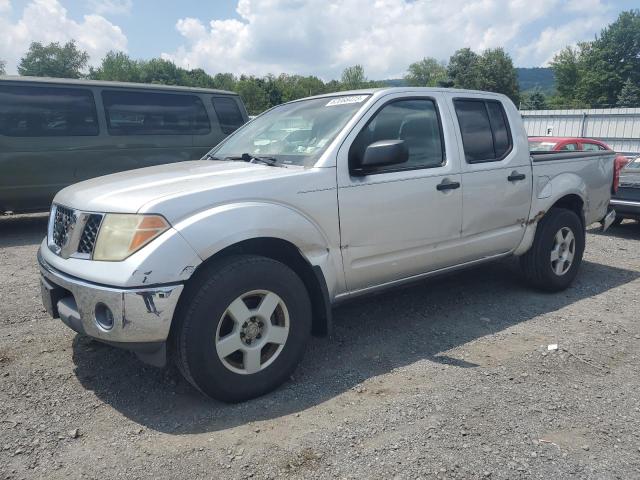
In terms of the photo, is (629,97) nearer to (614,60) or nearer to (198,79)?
(614,60)

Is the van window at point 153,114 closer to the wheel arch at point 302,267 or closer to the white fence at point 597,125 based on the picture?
the wheel arch at point 302,267

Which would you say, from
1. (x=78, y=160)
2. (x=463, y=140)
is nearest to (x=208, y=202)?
(x=463, y=140)

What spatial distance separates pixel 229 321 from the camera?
9.69 feet

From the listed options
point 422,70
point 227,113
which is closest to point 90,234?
point 227,113

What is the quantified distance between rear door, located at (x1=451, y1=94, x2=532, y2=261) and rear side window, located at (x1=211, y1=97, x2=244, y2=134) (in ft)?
17.7

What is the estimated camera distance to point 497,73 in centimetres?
6581

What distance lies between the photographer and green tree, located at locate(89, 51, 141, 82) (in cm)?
9712

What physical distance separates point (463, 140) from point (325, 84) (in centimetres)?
10339

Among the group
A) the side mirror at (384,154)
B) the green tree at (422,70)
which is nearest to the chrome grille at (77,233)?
the side mirror at (384,154)

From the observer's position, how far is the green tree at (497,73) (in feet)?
213

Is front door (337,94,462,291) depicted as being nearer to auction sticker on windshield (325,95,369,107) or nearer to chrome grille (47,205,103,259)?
auction sticker on windshield (325,95,369,107)

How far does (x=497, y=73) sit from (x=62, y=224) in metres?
70.2

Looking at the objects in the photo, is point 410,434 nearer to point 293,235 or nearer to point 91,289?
point 293,235

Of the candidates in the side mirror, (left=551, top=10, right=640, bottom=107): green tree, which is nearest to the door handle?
the side mirror
